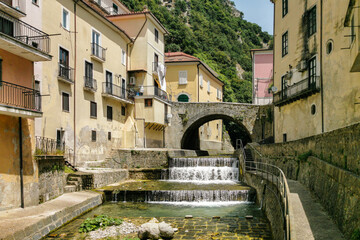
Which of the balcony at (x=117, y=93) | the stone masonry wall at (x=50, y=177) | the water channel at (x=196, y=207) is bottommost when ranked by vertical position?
the water channel at (x=196, y=207)

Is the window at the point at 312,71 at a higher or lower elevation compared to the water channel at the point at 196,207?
higher

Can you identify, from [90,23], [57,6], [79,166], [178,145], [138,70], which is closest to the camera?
[57,6]

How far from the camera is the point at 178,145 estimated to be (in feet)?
119

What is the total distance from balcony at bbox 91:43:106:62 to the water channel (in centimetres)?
971

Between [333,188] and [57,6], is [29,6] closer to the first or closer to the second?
[57,6]

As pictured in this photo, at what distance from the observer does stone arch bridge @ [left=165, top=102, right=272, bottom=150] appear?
34562 mm

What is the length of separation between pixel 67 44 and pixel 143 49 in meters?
11.0

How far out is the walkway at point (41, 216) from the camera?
10258mm

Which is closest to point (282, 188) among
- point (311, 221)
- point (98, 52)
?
point (311, 221)

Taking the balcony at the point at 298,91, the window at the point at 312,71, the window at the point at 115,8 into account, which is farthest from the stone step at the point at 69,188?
the window at the point at 115,8

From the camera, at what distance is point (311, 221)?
788 cm

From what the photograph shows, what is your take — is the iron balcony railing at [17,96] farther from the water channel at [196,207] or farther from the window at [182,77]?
the window at [182,77]

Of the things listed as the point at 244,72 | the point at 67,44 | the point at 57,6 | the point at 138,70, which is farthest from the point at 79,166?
the point at 244,72

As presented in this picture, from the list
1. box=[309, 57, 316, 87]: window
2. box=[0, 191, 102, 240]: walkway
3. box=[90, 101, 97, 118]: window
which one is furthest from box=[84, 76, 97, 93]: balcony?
box=[309, 57, 316, 87]: window
